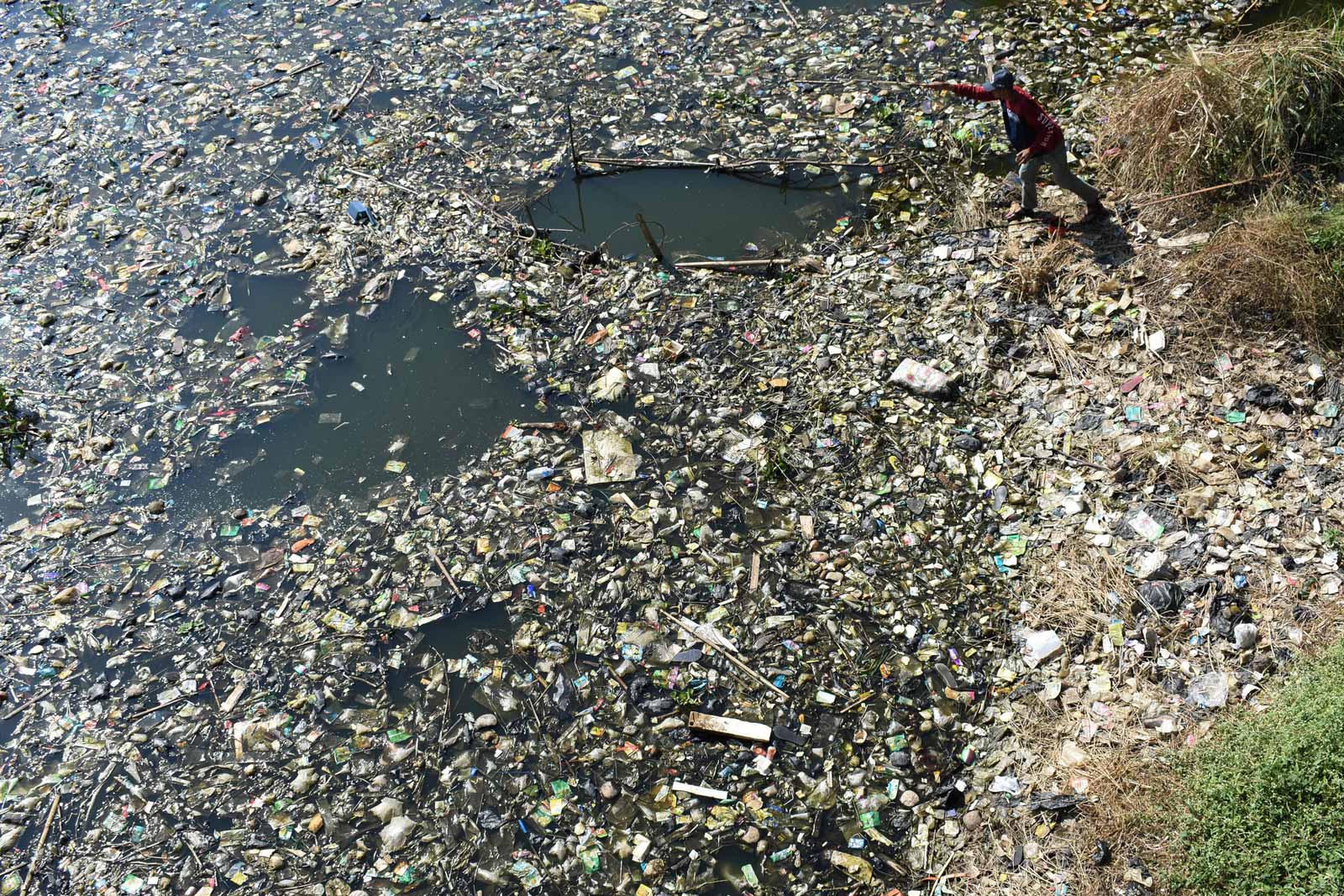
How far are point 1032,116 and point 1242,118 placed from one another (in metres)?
1.65

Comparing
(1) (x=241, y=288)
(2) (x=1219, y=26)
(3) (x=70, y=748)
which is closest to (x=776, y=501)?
(3) (x=70, y=748)

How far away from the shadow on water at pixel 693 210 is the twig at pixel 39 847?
496 centimetres

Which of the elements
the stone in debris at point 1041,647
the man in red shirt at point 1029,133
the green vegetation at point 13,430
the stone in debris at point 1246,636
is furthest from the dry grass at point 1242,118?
the green vegetation at point 13,430

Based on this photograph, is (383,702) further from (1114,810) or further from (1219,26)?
(1219,26)

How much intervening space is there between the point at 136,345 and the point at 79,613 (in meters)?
2.36

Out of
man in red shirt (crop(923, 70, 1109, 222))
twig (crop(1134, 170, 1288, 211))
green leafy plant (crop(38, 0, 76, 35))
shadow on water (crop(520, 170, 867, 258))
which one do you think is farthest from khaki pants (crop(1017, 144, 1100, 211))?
green leafy plant (crop(38, 0, 76, 35))

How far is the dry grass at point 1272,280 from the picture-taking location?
5410 mm

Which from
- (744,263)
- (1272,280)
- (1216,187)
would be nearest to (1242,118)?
(1216,187)

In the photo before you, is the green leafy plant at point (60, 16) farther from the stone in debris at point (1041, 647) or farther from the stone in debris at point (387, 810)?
the stone in debris at point (1041, 647)

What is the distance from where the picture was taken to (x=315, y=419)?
6422mm

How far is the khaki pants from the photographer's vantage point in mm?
6102

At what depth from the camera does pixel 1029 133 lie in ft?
19.8

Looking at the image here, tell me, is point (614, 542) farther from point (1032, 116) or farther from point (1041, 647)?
point (1032, 116)

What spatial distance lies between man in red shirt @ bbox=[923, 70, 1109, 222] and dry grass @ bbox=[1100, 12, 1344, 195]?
Answer: 2.02 ft
